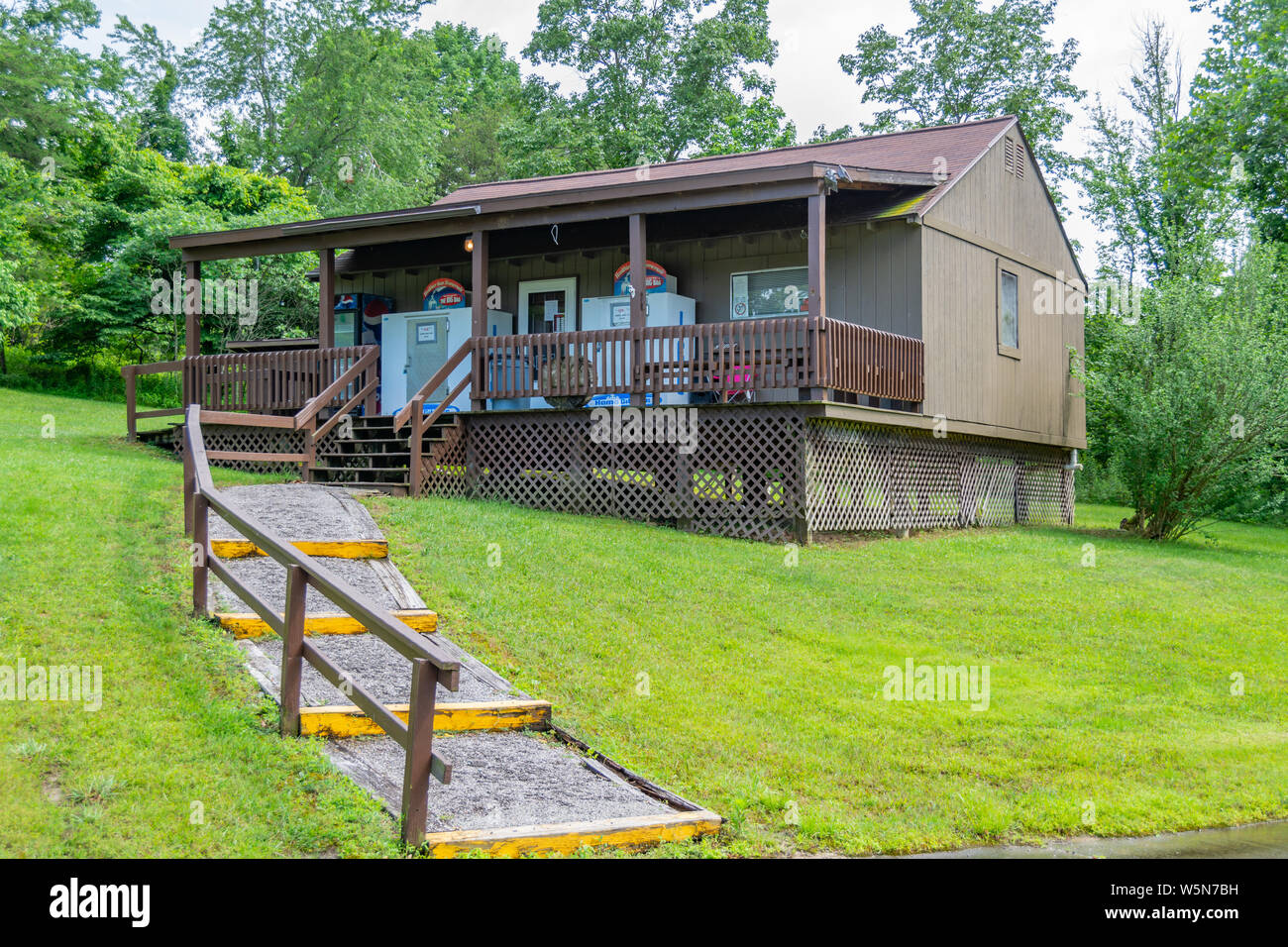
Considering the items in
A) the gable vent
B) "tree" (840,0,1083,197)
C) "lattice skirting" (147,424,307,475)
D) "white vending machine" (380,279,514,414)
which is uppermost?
"tree" (840,0,1083,197)

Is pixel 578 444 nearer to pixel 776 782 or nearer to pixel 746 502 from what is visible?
pixel 746 502

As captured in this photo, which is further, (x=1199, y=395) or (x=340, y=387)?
(x=340, y=387)

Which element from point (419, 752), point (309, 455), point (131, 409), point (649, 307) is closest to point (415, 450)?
point (309, 455)

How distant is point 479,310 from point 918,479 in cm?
634

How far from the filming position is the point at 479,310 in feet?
49.9

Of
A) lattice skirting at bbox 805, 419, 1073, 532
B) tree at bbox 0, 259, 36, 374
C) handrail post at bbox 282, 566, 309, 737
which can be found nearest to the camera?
handrail post at bbox 282, 566, 309, 737

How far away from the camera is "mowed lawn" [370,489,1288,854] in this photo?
621 centimetres

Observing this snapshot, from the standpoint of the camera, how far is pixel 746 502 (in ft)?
43.6

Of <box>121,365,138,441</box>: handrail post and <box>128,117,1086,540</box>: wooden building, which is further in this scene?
<box>121,365,138,441</box>: handrail post

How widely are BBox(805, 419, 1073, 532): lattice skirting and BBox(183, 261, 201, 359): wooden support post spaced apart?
968cm

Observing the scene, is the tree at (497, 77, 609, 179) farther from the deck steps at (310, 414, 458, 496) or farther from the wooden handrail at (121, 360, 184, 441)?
the deck steps at (310, 414, 458, 496)

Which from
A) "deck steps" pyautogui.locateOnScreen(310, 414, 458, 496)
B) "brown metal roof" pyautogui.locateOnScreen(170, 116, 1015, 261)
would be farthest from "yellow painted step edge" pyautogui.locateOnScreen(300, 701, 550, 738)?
"brown metal roof" pyautogui.locateOnScreen(170, 116, 1015, 261)

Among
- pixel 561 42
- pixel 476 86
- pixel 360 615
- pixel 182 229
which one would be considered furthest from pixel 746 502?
pixel 476 86

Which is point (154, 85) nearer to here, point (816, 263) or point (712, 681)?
point (816, 263)
